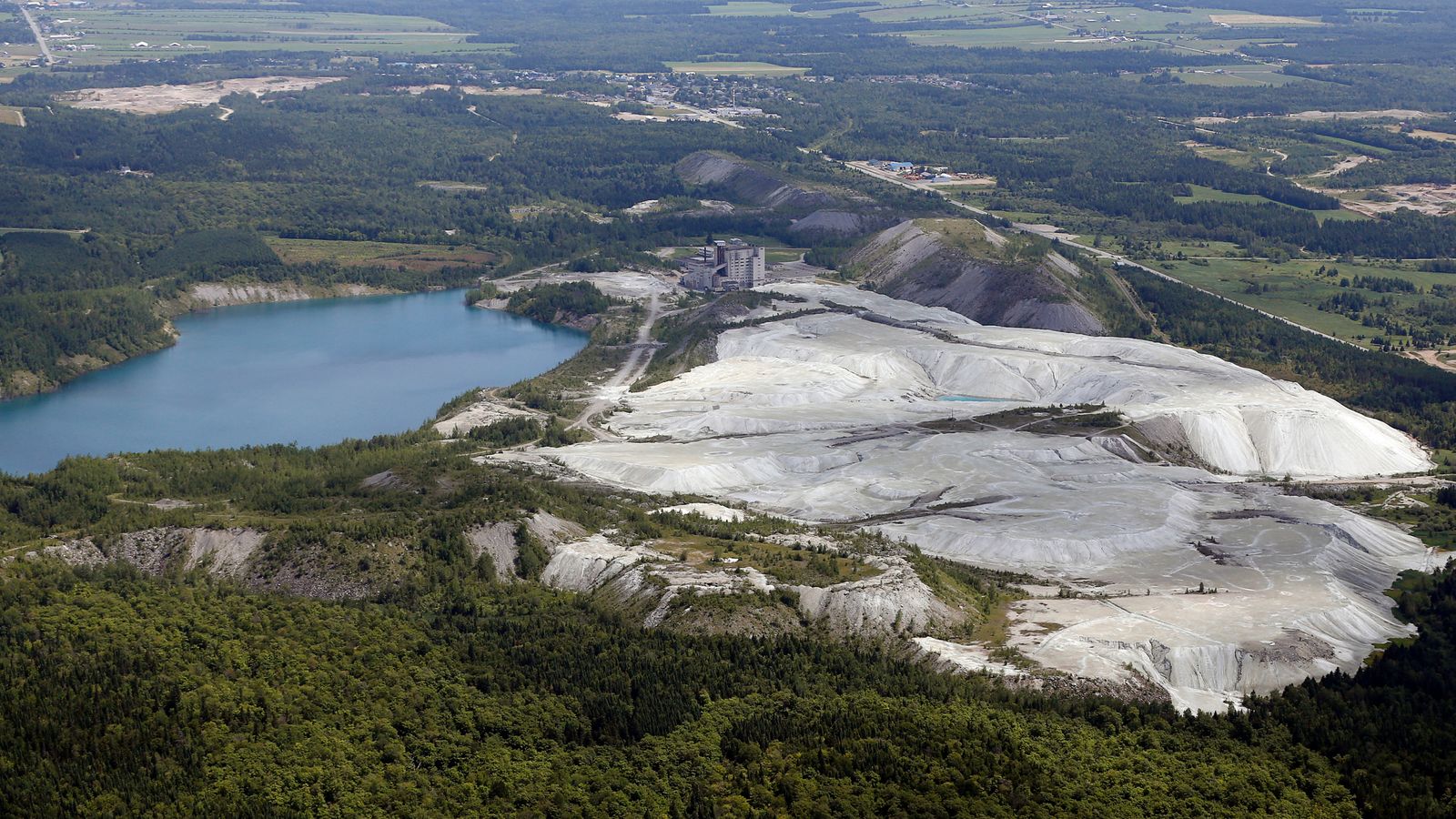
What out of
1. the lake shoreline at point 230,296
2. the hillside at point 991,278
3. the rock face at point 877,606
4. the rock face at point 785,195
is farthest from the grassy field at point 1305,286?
the rock face at point 877,606

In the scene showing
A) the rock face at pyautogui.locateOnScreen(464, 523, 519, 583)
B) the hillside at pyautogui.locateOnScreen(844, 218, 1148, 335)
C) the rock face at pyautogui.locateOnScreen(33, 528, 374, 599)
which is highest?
the rock face at pyautogui.locateOnScreen(33, 528, 374, 599)

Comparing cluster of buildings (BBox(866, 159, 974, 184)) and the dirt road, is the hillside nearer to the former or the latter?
the dirt road

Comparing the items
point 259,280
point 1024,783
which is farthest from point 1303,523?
point 259,280

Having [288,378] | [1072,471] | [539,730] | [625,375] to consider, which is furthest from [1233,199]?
[539,730]

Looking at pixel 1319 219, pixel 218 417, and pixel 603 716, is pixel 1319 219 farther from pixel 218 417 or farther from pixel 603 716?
pixel 603 716

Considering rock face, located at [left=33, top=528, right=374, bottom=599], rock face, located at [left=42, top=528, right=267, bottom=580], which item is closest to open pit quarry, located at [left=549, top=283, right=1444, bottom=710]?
rock face, located at [left=33, top=528, right=374, bottom=599]

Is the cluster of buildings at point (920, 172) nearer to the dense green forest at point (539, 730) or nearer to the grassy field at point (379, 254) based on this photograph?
the grassy field at point (379, 254)
